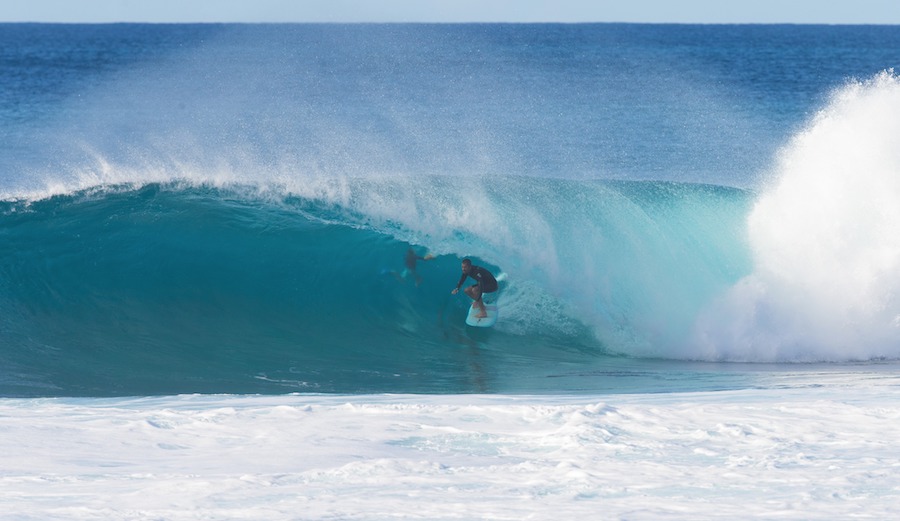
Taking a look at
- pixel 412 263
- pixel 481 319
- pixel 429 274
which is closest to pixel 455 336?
pixel 481 319

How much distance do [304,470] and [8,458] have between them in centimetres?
168

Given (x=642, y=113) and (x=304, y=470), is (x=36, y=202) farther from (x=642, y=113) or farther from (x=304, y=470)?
(x=642, y=113)

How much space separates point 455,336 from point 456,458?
15.9ft

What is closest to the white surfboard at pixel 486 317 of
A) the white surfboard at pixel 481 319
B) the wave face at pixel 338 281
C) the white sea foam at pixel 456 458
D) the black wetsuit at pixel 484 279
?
the white surfboard at pixel 481 319

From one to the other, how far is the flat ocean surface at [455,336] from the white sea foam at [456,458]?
0.02 metres

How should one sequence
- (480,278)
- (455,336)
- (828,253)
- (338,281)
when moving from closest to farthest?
(480,278) → (455,336) → (828,253) → (338,281)

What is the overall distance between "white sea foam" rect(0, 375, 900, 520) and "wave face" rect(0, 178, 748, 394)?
1890 mm

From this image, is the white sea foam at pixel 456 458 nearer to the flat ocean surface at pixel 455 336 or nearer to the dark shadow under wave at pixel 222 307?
the flat ocean surface at pixel 455 336

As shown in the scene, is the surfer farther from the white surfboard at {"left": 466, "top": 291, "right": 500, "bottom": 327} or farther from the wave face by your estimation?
the white surfboard at {"left": 466, "top": 291, "right": 500, "bottom": 327}

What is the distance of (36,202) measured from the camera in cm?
1266

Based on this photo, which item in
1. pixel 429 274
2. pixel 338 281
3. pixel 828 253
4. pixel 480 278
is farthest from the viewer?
pixel 429 274

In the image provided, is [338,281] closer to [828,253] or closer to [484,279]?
[484,279]

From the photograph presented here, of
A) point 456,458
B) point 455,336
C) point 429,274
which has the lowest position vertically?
point 456,458

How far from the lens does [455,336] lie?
35.6 feet
